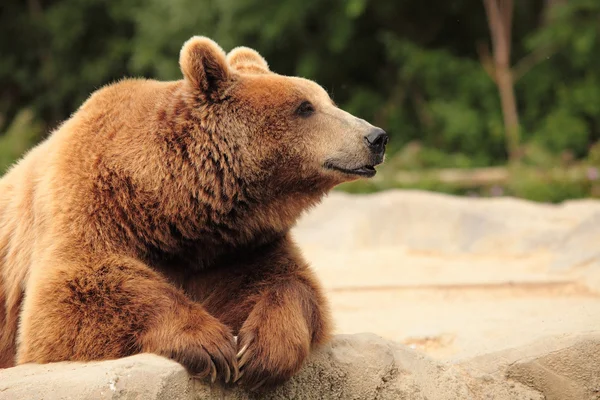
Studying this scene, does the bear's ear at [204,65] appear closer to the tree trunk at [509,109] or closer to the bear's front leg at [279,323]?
the bear's front leg at [279,323]

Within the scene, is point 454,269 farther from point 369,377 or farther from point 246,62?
point 369,377

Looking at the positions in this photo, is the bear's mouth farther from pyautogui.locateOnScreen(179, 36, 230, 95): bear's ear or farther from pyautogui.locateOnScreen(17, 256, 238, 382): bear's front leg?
pyautogui.locateOnScreen(17, 256, 238, 382): bear's front leg

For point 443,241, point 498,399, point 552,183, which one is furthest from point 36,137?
point 498,399

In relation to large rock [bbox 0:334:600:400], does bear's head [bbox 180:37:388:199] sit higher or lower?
higher

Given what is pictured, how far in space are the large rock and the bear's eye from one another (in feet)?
3.15

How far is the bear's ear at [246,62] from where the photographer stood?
13.3 feet

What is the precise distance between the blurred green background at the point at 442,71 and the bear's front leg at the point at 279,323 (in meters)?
8.31

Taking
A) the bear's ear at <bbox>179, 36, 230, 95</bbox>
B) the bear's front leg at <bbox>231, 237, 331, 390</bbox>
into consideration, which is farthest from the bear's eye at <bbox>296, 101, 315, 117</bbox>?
the bear's front leg at <bbox>231, 237, 331, 390</bbox>

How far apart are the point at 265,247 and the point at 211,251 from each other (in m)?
0.26

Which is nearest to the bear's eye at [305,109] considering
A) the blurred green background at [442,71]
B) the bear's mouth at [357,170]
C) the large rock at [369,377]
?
the bear's mouth at [357,170]

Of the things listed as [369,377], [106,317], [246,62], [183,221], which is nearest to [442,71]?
[246,62]

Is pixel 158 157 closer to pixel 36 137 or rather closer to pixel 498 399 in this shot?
pixel 498 399

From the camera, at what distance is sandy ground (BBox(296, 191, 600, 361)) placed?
14.9 feet

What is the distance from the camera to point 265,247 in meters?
3.73
